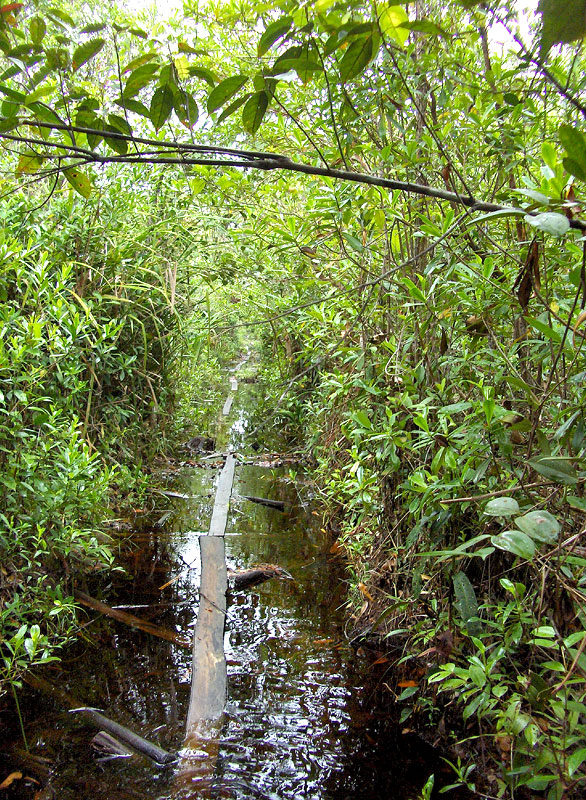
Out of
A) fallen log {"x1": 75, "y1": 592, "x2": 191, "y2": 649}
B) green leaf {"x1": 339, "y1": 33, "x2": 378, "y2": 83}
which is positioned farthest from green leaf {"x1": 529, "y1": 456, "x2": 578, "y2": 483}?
fallen log {"x1": 75, "y1": 592, "x2": 191, "y2": 649}

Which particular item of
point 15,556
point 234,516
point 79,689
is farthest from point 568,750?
point 234,516

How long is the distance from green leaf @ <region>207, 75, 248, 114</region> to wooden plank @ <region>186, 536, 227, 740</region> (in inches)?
84.3

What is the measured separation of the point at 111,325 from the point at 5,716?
83.3 inches

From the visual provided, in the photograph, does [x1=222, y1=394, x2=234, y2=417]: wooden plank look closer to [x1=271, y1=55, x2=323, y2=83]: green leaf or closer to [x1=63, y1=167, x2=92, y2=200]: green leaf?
[x1=63, y1=167, x2=92, y2=200]: green leaf

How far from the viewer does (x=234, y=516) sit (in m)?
4.77

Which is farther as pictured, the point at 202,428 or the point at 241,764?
the point at 202,428

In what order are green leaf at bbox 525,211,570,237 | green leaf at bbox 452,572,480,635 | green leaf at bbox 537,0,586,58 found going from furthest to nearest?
green leaf at bbox 452,572,480,635, green leaf at bbox 525,211,570,237, green leaf at bbox 537,0,586,58

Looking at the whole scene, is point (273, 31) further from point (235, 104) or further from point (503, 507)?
point (503, 507)

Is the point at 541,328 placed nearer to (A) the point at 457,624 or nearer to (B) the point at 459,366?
(B) the point at 459,366

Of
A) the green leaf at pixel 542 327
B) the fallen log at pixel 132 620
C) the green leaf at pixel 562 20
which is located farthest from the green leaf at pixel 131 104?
the fallen log at pixel 132 620

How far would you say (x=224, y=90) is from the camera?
90 cm

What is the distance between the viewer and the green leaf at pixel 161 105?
3.10 ft

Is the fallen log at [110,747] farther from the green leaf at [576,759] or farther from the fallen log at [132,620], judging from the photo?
the green leaf at [576,759]

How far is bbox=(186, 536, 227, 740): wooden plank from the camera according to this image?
2299 millimetres
